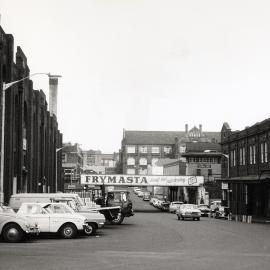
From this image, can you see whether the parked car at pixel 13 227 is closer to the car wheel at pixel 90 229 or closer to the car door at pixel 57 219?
the car door at pixel 57 219

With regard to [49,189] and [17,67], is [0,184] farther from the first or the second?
[49,189]

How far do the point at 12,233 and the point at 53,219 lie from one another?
2.60 metres

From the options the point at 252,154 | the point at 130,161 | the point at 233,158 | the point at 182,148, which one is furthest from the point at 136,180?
the point at 130,161

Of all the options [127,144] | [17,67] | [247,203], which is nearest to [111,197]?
[17,67]

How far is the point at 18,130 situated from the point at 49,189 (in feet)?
78.0

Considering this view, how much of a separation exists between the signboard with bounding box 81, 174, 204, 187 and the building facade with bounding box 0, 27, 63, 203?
10392mm

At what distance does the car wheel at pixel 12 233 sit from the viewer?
67.5ft

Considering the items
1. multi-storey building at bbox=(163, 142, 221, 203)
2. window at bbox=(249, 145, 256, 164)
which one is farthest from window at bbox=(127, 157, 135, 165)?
window at bbox=(249, 145, 256, 164)

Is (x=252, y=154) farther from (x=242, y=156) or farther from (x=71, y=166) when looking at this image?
(x=71, y=166)

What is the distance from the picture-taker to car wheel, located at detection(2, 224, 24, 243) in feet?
67.5

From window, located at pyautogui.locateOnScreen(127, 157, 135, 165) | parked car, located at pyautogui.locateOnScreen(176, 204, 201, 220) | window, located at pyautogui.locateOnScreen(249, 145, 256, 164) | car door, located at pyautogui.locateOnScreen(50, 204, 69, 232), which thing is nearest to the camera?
car door, located at pyautogui.locateOnScreen(50, 204, 69, 232)

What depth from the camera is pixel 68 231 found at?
23109mm

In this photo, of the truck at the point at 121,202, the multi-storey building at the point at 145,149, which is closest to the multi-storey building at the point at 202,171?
the truck at the point at 121,202

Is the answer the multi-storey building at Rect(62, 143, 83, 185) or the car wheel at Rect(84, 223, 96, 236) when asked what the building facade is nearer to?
the car wheel at Rect(84, 223, 96, 236)
